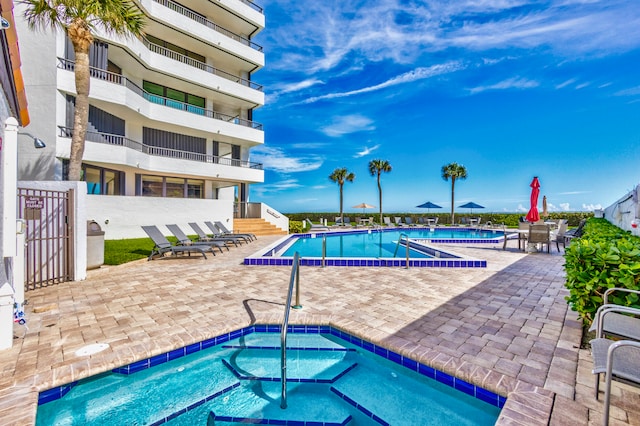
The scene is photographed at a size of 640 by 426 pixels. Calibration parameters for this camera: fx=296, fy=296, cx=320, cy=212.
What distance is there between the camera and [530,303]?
5246mm

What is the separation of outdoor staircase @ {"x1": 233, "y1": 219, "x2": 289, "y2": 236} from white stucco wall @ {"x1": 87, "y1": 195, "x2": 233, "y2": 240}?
65 centimetres

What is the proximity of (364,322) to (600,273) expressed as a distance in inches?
114

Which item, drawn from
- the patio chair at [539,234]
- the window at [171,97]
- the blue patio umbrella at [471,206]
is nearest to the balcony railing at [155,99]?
the window at [171,97]

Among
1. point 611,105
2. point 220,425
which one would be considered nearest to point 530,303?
point 220,425

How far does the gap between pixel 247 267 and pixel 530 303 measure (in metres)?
6.71

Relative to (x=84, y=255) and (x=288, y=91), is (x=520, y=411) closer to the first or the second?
(x=84, y=255)

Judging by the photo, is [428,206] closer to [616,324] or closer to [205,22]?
[205,22]

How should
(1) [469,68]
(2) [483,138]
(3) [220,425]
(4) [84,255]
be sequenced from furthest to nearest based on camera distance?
Result: 1. (2) [483,138]
2. (1) [469,68]
3. (4) [84,255]
4. (3) [220,425]

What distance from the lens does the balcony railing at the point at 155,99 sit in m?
14.0

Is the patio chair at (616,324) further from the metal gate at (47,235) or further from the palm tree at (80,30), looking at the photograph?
the palm tree at (80,30)

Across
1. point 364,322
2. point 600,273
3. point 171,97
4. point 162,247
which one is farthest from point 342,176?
Result: point 600,273

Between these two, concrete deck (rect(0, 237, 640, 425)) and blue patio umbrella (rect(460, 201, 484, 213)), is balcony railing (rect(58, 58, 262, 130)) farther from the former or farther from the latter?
blue patio umbrella (rect(460, 201, 484, 213))

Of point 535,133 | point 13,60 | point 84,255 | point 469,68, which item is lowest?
point 84,255

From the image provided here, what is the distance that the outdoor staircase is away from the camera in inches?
773
